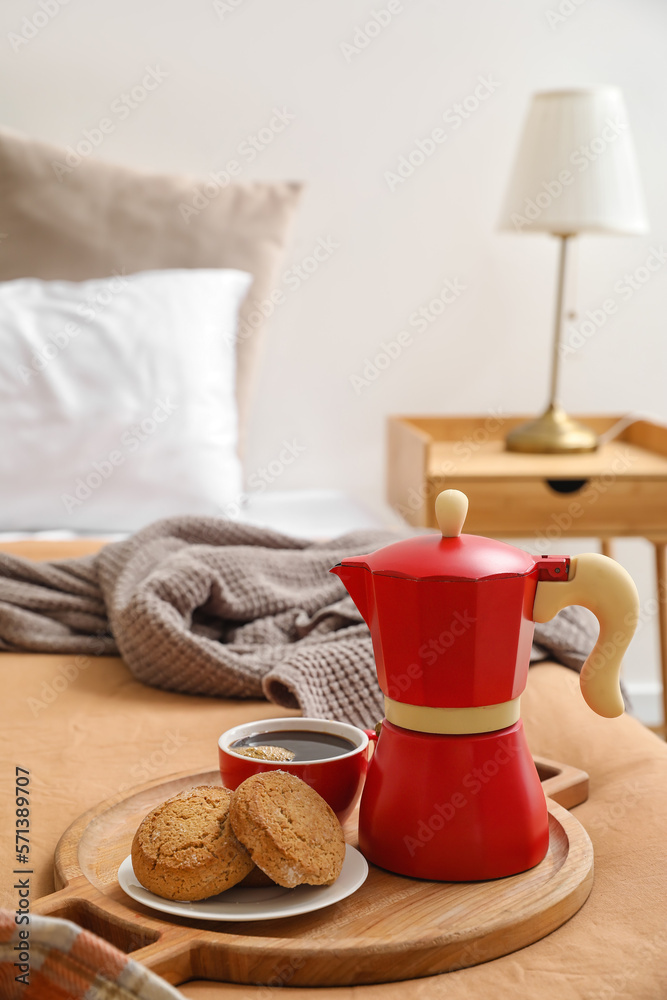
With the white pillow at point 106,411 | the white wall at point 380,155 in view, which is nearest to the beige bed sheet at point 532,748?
the white pillow at point 106,411

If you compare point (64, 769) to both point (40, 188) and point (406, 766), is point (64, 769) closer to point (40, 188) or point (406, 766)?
point (406, 766)

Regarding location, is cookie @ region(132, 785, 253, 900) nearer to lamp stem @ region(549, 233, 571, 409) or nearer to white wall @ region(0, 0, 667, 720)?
lamp stem @ region(549, 233, 571, 409)

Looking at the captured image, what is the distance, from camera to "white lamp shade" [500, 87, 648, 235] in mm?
1833

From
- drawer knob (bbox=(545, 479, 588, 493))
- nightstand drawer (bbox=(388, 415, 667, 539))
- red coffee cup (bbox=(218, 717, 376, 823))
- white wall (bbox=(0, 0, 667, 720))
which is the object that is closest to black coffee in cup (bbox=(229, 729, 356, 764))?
red coffee cup (bbox=(218, 717, 376, 823))

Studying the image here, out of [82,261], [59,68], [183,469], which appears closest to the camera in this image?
[183,469]

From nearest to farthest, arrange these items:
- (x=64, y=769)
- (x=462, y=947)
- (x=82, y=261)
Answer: (x=462, y=947) < (x=64, y=769) < (x=82, y=261)

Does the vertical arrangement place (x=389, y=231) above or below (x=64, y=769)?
above

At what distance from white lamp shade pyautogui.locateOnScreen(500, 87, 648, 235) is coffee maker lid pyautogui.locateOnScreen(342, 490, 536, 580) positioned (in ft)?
4.79

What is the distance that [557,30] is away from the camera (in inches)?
86.0

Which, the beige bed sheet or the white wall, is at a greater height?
the white wall

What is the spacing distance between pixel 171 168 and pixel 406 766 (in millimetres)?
1867

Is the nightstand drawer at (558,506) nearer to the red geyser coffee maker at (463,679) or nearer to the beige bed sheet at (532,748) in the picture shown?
the beige bed sheet at (532,748)

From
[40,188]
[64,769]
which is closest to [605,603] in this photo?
[64,769]

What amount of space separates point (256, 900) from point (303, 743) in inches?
5.3
